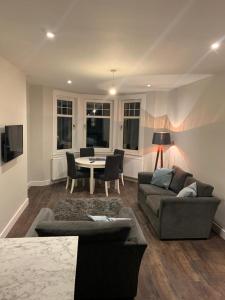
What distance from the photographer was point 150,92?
21.6ft

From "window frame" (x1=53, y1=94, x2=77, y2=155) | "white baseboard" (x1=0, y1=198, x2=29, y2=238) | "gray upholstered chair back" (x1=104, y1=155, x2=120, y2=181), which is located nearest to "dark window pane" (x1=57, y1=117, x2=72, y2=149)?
"window frame" (x1=53, y1=94, x2=77, y2=155)

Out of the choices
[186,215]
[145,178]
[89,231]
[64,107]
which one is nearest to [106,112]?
[64,107]

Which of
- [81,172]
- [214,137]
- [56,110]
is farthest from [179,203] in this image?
[56,110]

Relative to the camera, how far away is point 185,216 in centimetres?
358

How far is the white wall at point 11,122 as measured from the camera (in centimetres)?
340

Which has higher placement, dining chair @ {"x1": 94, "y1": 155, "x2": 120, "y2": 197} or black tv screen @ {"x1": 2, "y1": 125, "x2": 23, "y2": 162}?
black tv screen @ {"x1": 2, "y1": 125, "x2": 23, "y2": 162}

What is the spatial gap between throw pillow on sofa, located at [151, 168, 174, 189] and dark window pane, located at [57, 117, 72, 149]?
9.96 ft

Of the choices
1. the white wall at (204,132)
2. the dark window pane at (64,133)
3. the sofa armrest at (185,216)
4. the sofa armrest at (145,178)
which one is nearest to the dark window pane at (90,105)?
the dark window pane at (64,133)

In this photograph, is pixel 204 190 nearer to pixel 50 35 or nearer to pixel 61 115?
pixel 50 35

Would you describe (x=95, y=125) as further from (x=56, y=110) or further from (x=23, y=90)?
(x=23, y=90)

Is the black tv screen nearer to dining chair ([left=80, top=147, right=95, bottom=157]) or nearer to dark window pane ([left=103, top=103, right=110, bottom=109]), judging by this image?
dining chair ([left=80, top=147, right=95, bottom=157])

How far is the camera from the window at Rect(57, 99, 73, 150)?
6723mm

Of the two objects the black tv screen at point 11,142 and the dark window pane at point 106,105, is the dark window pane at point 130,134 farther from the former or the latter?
the black tv screen at point 11,142

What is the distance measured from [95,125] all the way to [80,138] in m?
0.64
